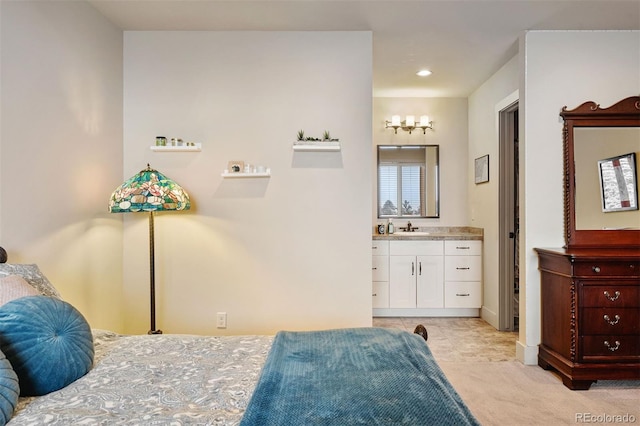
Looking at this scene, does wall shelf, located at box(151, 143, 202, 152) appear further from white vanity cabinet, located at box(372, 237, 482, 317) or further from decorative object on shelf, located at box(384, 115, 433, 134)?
decorative object on shelf, located at box(384, 115, 433, 134)

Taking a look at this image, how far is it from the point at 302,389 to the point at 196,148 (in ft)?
7.24

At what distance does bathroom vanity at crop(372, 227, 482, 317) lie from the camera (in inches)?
166

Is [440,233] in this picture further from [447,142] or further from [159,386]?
[159,386]

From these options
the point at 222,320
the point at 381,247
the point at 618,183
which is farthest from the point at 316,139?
the point at 618,183

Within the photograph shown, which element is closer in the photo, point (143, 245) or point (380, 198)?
point (143, 245)

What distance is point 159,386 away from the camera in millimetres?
1192

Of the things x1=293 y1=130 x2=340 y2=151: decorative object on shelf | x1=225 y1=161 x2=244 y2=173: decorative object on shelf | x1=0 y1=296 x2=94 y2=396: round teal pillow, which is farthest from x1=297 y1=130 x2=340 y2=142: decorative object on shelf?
x1=0 y1=296 x2=94 y2=396: round teal pillow

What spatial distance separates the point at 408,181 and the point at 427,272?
1175mm

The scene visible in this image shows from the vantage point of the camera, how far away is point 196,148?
9.45ft

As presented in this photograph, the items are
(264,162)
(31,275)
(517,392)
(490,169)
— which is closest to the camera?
(31,275)

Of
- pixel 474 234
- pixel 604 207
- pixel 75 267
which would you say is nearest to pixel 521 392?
pixel 604 207

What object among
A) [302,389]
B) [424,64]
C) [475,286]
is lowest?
[475,286]

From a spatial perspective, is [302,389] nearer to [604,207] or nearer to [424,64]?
[604,207]

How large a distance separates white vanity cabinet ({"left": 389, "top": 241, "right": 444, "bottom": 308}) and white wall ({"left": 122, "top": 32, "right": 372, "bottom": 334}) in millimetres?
1359
